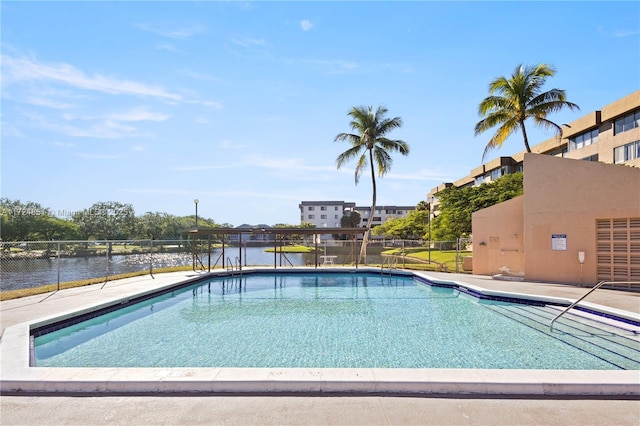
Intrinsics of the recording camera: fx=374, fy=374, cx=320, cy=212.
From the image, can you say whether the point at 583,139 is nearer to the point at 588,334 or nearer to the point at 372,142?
the point at 372,142

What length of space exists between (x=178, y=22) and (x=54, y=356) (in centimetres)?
840

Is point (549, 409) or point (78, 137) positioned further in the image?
point (78, 137)

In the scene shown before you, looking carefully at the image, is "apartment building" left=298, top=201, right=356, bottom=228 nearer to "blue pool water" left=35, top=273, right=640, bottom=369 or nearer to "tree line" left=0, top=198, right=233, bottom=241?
Answer: "tree line" left=0, top=198, right=233, bottom=241

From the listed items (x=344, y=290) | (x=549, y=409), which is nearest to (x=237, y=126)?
Result: (x=344, y=290)

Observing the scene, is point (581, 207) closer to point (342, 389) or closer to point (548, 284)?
point (548, 284)

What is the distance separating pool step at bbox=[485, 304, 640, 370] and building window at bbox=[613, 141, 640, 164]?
20104mm

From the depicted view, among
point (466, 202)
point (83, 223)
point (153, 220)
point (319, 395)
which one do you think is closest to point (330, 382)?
point (319, 395)

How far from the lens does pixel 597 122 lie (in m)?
26.6

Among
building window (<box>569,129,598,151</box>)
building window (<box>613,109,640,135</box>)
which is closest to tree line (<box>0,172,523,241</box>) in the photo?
building window (<box>569,129,598,151</box>)

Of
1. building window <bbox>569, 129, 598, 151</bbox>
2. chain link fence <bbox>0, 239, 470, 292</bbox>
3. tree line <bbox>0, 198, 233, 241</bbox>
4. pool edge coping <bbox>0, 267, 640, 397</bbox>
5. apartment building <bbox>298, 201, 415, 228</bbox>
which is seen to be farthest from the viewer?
apartment building <bbox>298, 201, 415, 228</bbox>

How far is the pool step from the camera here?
609 cm

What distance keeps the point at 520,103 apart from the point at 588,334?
1465cm

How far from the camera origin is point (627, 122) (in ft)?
79.5

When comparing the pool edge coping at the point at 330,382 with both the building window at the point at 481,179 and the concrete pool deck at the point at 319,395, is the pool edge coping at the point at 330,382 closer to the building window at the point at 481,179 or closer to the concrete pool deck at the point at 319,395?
the concrete pool deck at the point at 319,395
